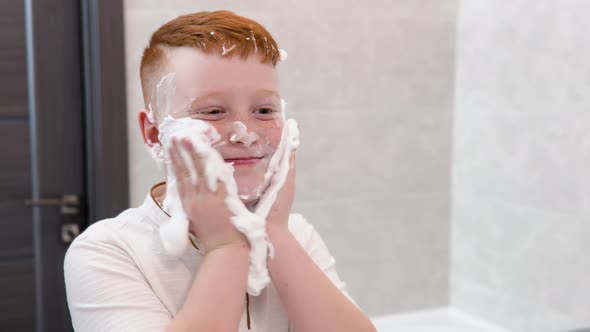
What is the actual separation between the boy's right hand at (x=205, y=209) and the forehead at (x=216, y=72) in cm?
8

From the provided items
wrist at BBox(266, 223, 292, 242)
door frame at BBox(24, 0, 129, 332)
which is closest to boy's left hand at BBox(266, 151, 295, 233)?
wrist at BBox(266, 223, 292, 242)

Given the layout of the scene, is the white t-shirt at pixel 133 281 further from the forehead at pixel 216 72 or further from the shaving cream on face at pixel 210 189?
the forehead at pixel 216 72

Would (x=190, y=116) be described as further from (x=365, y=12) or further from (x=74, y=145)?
(x=365, y=12)

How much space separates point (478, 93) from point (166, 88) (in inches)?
48.1

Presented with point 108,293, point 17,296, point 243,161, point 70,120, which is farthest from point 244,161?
point 17,296

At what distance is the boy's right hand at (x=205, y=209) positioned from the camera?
736 mm

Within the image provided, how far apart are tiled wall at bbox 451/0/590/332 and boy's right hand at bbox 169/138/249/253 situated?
103 centimetres

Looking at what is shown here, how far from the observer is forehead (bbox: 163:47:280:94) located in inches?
30.1

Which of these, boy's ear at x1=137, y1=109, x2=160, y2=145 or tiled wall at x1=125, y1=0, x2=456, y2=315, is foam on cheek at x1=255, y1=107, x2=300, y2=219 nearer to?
boy's ear at x1=137, y1=109, x2=160, y2=145

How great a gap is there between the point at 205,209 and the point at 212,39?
0.21m

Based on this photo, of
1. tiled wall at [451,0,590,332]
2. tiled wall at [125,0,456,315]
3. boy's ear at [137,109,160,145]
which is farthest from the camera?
tiled wall at [125,0,456,315]

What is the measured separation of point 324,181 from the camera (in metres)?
1.75

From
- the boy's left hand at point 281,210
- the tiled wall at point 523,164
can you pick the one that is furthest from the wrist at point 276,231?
the tiled wall at point 523,164

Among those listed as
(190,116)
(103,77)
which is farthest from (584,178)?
(103,77)
